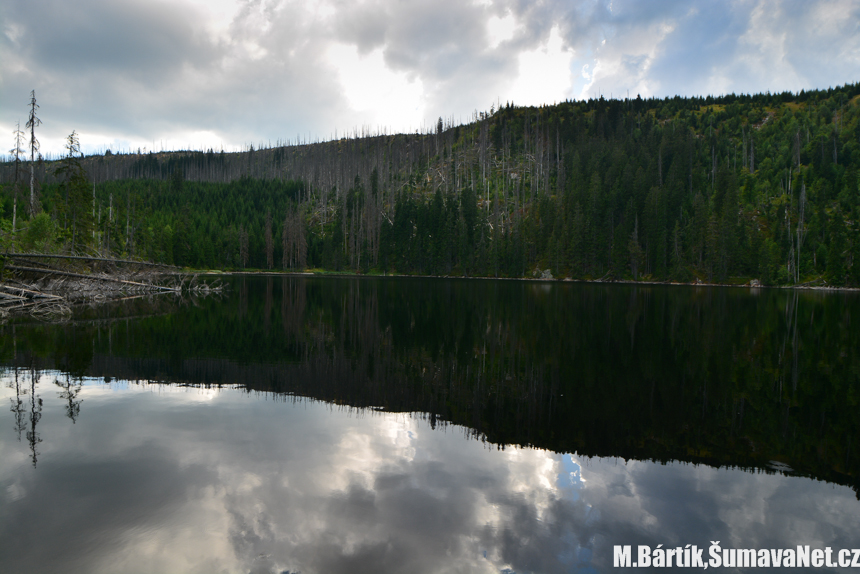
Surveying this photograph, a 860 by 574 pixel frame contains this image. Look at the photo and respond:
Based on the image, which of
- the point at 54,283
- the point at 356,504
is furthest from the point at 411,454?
the point at 54,283

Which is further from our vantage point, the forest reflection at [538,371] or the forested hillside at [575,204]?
the forested hillside at [575,204]

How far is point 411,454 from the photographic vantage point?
9.14 m

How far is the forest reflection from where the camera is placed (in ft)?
33.4

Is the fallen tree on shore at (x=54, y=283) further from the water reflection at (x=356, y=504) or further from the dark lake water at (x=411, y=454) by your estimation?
the water reflection at (x=356, y=504)

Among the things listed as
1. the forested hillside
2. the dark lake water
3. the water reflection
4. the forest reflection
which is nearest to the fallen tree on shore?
the forest reflection

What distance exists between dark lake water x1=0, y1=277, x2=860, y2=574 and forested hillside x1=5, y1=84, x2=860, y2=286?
248 ft

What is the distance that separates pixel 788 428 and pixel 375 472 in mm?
9406

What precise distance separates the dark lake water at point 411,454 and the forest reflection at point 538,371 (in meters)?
0.11

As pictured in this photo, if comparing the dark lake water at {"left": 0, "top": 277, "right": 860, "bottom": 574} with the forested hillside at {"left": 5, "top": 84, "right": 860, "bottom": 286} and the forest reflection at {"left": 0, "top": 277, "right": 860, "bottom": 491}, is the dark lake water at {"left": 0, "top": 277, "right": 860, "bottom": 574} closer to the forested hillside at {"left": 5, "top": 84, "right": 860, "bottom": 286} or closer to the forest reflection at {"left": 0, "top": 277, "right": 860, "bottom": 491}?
the forest reflection at {"left": 0, "top": 277, "right": 860, "bottom": 491}

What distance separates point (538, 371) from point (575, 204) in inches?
4168

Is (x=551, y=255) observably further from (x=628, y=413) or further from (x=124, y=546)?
(x=124, y=546)

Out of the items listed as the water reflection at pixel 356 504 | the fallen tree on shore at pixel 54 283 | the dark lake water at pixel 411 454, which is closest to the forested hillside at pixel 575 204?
the fallen tree on shore at pixel 54 283

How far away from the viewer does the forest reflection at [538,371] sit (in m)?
10.2

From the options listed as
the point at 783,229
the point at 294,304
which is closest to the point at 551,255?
the point at 783,229
